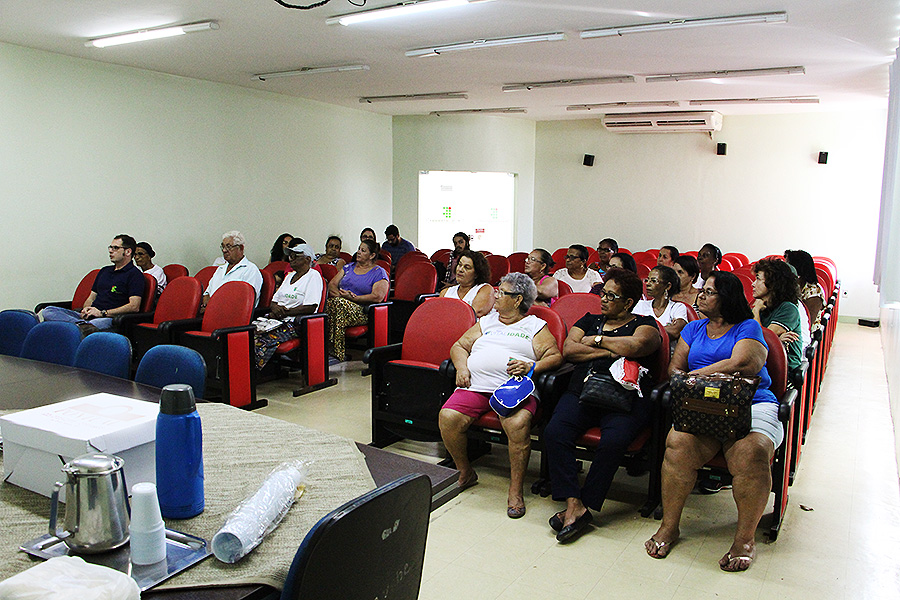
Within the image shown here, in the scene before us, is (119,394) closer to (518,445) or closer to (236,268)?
(518,445)

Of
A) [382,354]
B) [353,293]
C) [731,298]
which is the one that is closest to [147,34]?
[353,293]

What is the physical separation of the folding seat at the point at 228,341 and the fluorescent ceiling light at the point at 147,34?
2.07 metres

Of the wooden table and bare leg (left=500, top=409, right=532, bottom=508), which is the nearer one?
the wooden table

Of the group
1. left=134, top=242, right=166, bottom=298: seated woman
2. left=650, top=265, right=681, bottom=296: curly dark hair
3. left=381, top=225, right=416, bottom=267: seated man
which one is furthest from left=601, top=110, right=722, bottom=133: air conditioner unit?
left=134, top=242, right=166, bottom=298: seated woman

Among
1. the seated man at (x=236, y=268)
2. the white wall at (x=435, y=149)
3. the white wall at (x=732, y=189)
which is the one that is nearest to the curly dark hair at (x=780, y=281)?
the seated man at (x=236, y=268)

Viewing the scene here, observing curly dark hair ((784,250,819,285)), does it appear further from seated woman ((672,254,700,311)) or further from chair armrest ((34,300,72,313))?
chair armrest ((34,300,72,313))

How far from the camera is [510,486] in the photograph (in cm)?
350

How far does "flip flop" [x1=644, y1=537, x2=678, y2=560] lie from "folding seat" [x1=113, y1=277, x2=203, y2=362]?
3763mm

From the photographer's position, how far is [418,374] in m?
3.94

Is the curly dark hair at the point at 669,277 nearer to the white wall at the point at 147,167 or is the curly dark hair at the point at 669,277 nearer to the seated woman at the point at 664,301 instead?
the seated woman at the point at 664,301

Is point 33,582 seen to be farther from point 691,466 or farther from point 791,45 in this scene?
point 791,45

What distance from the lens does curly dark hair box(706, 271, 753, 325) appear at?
3.14m

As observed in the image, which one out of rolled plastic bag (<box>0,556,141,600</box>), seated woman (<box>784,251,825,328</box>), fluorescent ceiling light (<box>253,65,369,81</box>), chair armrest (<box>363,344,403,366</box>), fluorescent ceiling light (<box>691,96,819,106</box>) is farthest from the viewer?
fluorescent ceiling light (<box>691,96,819,106</box>)

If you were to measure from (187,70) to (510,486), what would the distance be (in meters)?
6.00
